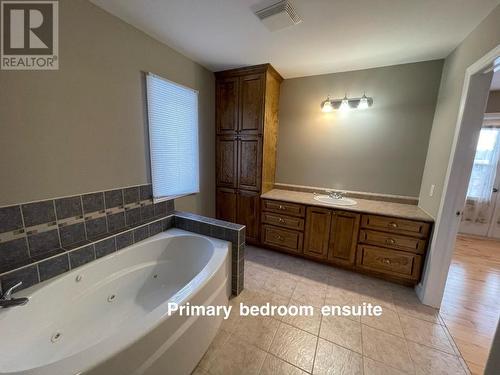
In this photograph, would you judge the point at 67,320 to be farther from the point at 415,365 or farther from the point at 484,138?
the point at 484,138

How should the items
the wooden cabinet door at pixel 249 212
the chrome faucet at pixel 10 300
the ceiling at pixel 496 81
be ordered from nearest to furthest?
the chrome faucet at pixel 10 300 < the ceiling at pixel 496 81 < the wooden cabinet door at pixel 249 212

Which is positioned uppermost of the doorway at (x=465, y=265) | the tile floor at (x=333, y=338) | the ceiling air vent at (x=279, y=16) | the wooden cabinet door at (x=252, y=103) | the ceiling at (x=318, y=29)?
the ceiling at (x=318, y=29)

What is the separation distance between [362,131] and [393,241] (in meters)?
1.38

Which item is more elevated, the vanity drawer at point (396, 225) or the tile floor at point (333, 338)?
the vanity drawer at point (396, 225)

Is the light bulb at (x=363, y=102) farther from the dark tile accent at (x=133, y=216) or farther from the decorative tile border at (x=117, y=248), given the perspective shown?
the dark tile accent at (x=133, y=216)

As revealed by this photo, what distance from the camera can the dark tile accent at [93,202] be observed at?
159 cm

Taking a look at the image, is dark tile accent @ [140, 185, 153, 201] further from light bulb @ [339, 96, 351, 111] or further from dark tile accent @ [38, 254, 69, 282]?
light bulb @ [339, 96, 351, 111]

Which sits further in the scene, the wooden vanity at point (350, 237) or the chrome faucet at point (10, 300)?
the wooden vanity at point (350, 237)

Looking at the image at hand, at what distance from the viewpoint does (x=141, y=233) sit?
1.95 meters

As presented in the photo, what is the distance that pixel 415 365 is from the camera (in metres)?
1.37

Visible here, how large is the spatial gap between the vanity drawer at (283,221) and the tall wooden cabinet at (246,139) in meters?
0.13

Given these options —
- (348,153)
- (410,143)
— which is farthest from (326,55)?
(410,143)

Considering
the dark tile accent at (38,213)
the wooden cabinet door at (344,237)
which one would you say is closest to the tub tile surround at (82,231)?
the dark tile accent at (38,213)

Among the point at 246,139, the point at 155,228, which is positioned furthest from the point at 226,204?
the point at 155,228
